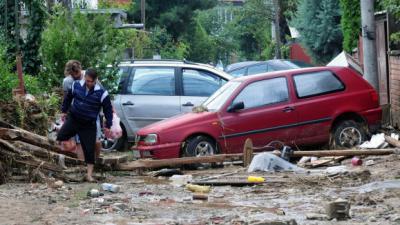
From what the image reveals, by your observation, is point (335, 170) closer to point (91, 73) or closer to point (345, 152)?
point (345, 152)

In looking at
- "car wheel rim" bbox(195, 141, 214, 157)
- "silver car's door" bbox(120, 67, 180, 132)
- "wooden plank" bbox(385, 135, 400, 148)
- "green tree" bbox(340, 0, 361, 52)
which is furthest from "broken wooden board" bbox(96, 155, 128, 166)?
"green tree" bbox(340, 0, 361, 52)

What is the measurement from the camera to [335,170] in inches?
470

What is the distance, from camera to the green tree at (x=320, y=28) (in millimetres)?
31938

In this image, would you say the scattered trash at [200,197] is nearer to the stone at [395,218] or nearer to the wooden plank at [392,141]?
the stone at [395,218]

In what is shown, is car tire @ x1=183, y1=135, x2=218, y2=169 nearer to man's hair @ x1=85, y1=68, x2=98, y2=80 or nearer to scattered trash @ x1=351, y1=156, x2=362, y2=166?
scattered trash @ x1=351, y1=156, x2=362, y2=166

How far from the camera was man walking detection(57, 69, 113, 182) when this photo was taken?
39.2 feet

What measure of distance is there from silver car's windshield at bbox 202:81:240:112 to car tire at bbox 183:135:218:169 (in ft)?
1.88

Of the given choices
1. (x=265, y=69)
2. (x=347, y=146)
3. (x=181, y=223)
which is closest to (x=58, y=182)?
(x=181, y=223)

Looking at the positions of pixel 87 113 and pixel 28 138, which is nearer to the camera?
pixel 28 138

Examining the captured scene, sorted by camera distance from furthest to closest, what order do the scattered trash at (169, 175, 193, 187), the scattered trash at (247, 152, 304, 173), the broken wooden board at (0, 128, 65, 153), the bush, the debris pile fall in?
the bush
the scattered trash at (247, 152, 304, 173)
the scattered trash at (169, 175, 193, 187)
the broken wooden board at (0, 128, 65, 153)
the debris pile

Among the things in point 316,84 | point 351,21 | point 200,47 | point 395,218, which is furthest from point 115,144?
point 200,47

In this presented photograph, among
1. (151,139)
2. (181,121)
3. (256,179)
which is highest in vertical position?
(181,121)

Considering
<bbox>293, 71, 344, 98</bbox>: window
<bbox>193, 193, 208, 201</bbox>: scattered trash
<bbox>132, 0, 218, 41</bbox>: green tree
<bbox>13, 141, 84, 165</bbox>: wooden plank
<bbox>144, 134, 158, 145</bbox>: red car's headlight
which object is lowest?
<bbox>193, 193, 208, 201</bbox>: scattered trash

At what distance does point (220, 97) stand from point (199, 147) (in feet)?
3.60
